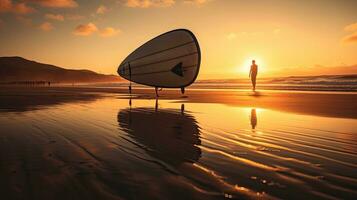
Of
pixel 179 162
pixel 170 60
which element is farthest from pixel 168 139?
pixel 170 60

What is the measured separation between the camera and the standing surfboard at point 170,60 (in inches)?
505

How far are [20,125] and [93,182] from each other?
4.11 meters

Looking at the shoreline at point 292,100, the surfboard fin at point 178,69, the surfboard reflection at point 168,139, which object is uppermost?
the surfboard fin at point 178,69

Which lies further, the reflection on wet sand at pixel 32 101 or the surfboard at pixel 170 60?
the surfboard at pixel 170 60

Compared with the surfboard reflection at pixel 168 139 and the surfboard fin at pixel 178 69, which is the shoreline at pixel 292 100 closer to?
the surfboard fin at pixel 178 69

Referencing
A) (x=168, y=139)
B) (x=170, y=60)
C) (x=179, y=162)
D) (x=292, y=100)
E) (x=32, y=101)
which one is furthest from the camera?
(x=170, y=60)

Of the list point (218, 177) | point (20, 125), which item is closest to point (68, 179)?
point (218, 177)

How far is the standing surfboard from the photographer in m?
12.8

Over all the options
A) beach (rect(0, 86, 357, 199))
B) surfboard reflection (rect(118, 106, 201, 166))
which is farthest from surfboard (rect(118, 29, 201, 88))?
beach (rect(0, 86, 357, 199))

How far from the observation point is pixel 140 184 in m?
2.42

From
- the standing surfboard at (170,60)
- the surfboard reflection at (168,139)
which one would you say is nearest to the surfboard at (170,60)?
the standing surfboard at (170,60)

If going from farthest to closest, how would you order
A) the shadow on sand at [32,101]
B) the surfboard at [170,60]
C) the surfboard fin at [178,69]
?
the surfboard fin at [178,69] → the surfboard at [170,60] → the shadow on sand at [32,101]

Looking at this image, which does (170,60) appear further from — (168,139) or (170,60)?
(168,139)

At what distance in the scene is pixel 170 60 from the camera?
43.3ft
